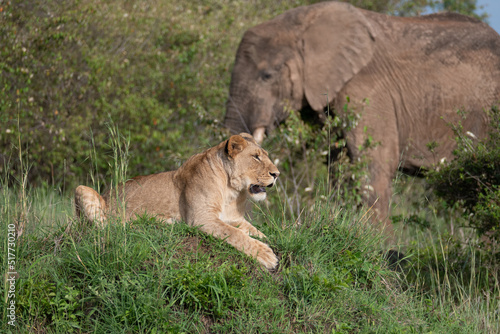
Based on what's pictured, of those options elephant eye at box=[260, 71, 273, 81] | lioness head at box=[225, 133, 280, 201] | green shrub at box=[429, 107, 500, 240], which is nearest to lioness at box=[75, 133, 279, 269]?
lioness head at box=[225, 133, 280, 201]

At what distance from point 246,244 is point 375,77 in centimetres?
623

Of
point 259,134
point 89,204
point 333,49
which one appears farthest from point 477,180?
point 89,204

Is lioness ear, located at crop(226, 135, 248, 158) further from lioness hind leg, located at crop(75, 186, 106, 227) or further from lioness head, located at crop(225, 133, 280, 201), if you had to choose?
lioness hind leg, located at crop(75, 186, 106, 227)

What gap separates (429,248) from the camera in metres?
7.77

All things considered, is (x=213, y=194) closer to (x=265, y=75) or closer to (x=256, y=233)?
(x=256, y=233)

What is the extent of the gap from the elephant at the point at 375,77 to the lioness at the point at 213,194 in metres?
4.09

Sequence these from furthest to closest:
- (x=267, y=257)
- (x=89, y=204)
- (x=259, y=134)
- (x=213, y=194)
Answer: (x=259, y=134), (x=89, y=204), (x=213, y=194), (x=267, y=257)

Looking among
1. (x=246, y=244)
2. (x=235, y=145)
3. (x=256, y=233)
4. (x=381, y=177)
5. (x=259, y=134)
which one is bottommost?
(x=381, y=177)

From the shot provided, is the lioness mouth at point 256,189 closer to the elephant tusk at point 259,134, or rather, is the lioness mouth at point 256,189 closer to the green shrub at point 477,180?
the green shrub at point 477,180

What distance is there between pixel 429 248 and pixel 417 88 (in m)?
3.88

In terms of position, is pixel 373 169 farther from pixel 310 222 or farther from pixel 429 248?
pixel 310 222

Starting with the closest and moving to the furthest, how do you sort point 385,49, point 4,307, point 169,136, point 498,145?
1. point 4,307
2. point 498,145
3. point 385,49
4. point 169,136

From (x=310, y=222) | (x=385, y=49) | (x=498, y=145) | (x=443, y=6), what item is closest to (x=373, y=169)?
(x=385, y=49)

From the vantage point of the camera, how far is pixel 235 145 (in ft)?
18.2
